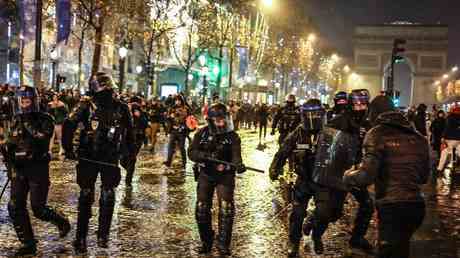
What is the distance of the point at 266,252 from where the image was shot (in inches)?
273

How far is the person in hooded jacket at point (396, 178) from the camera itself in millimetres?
4895

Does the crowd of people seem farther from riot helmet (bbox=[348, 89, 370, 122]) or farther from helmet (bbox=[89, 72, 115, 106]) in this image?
riot helmet (bbox=[348, 89, 370, 122])

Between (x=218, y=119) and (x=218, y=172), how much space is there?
1.82ft

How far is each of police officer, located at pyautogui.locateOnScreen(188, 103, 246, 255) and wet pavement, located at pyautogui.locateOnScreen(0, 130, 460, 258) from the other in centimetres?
25

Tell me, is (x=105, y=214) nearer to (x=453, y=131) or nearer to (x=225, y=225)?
(x=225, y=225)

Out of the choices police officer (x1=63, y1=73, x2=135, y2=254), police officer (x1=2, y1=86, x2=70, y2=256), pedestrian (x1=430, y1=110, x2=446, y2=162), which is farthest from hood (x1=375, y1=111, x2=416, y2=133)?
pedestrian (x1=430, y1=110, x2=446, y2=162)

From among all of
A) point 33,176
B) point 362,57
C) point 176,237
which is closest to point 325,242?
point 176,237

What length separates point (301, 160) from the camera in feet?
22.2

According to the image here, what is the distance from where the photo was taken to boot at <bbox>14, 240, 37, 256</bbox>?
20.9 ft

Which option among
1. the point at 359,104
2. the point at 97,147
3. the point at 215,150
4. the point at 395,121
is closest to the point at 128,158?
the point at 97,147

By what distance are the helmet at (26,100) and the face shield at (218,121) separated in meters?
1.81

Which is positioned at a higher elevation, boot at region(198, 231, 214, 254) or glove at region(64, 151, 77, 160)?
glove at region(64, 151, 77, 160)

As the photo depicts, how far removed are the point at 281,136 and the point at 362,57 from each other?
9762 cm

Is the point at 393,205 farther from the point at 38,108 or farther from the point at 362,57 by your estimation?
the point at 362,57
